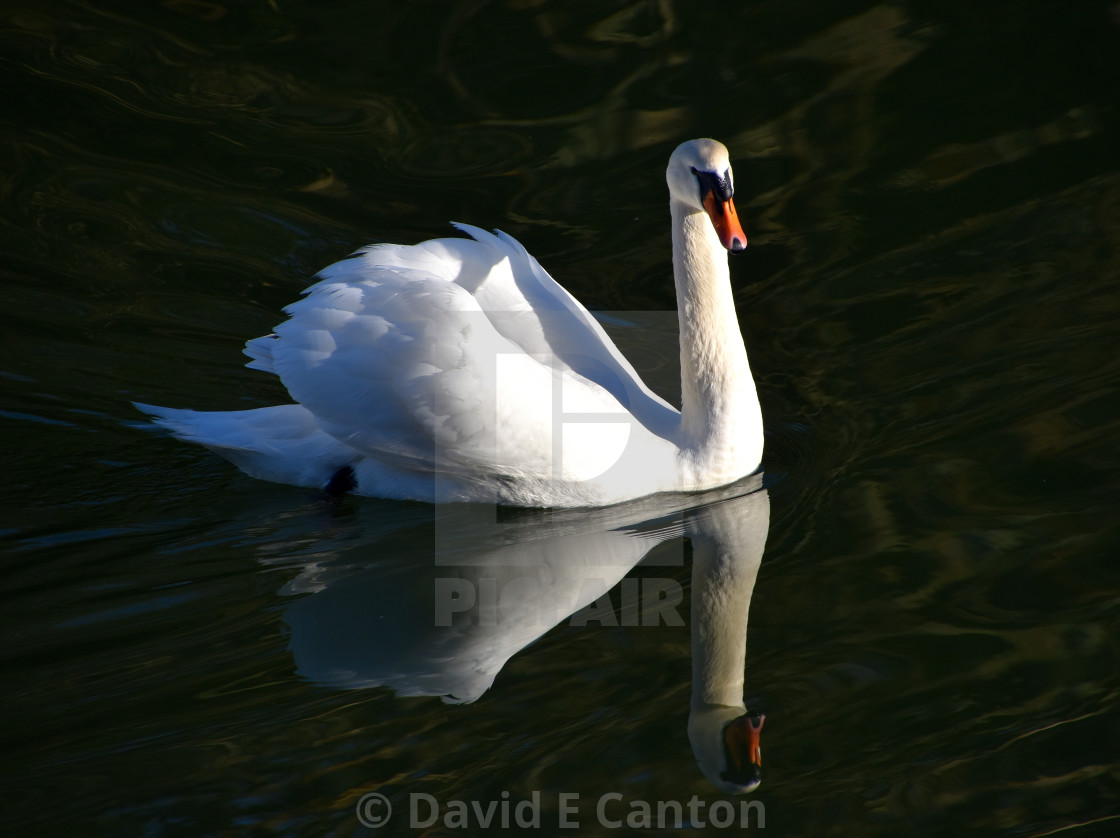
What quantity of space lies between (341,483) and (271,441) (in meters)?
0.38

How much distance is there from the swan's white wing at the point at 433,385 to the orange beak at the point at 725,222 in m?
0.79

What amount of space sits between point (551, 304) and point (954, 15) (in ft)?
16.9

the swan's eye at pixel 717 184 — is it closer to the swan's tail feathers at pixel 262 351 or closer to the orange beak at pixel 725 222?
the orange beak at pixel 725 222

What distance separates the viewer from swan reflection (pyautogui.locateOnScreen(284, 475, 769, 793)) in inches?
156

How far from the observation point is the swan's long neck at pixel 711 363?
16.8 feet

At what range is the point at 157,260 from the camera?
24.4 ft

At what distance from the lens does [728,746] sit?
12.1 ft

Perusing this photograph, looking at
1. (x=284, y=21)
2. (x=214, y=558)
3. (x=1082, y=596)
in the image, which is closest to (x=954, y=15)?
(x=284, y=21)

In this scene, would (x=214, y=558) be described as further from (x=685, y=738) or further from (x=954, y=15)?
(x=954, y=15)

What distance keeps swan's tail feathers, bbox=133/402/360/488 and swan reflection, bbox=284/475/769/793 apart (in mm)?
547
